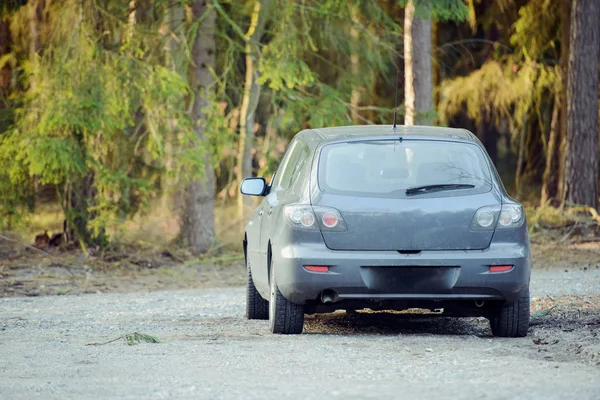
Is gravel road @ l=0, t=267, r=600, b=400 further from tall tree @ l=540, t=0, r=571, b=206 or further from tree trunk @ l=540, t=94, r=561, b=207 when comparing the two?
tree trunk @ l=540, t=94, r=561, b=207

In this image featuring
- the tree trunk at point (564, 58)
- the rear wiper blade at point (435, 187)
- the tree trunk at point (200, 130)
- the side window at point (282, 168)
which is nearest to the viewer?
the rear wiper blade at point (435, 187)

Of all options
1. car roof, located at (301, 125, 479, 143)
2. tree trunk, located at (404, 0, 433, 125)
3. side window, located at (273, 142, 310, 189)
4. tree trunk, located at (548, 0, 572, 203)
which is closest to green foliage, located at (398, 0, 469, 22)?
tree trunk, located at (404, 0, 433, 125)

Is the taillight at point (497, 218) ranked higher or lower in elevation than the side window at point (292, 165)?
lower

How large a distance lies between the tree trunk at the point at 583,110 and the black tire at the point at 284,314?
1406 centimetres

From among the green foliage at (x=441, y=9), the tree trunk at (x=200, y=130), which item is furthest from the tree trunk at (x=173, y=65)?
the green foliage at (x=441, y=9)

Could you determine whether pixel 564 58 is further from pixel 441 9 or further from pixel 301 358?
pixel 301 358

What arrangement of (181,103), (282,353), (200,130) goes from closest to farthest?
(282,353), (181,103), (200,130)

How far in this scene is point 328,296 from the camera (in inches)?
347

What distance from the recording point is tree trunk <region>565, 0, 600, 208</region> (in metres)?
22.3

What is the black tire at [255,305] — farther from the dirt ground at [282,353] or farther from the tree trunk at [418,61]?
the tree trunk at [418,61]

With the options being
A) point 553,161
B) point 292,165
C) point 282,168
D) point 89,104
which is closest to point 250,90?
point 89,104

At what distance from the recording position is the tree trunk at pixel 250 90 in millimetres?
19266

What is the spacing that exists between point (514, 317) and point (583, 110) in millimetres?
14163

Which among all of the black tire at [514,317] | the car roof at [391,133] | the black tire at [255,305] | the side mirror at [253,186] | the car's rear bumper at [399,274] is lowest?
the black tire at [255,305]
